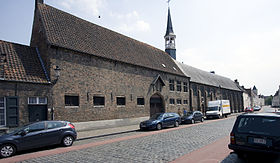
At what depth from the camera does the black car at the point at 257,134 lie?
18.1 ft

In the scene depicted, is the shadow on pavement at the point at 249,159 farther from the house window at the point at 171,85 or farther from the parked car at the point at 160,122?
the house window at the point at 171,85

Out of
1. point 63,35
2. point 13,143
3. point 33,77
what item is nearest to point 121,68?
point 63,35

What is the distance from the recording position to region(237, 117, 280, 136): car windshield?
5.66m

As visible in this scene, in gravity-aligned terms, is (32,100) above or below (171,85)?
below

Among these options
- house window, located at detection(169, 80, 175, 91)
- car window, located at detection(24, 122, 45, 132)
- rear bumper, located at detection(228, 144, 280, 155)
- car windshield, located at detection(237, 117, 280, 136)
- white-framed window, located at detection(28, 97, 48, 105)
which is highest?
house window, located at detection(169, 80, 175, 91)

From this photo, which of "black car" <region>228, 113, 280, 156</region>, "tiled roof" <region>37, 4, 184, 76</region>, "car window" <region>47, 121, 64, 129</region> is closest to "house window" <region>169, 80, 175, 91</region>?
"tiled roof" <region>37, 4, 184, 76</region>

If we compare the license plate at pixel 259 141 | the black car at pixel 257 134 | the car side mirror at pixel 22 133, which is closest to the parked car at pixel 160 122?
the car side mirror at pixel 22 133

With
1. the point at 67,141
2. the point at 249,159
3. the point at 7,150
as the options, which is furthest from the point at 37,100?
the point at 249,159

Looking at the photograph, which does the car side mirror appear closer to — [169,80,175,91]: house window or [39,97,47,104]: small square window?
[39,97,47,104]: small square window

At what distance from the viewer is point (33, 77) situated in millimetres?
13828

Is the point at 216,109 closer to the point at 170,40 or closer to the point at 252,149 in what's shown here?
the point at 170,40

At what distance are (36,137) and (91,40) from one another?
1212 centimetres

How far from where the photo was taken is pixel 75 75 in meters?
16.3

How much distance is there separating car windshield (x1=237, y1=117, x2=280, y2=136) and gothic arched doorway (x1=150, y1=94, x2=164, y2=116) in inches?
738
